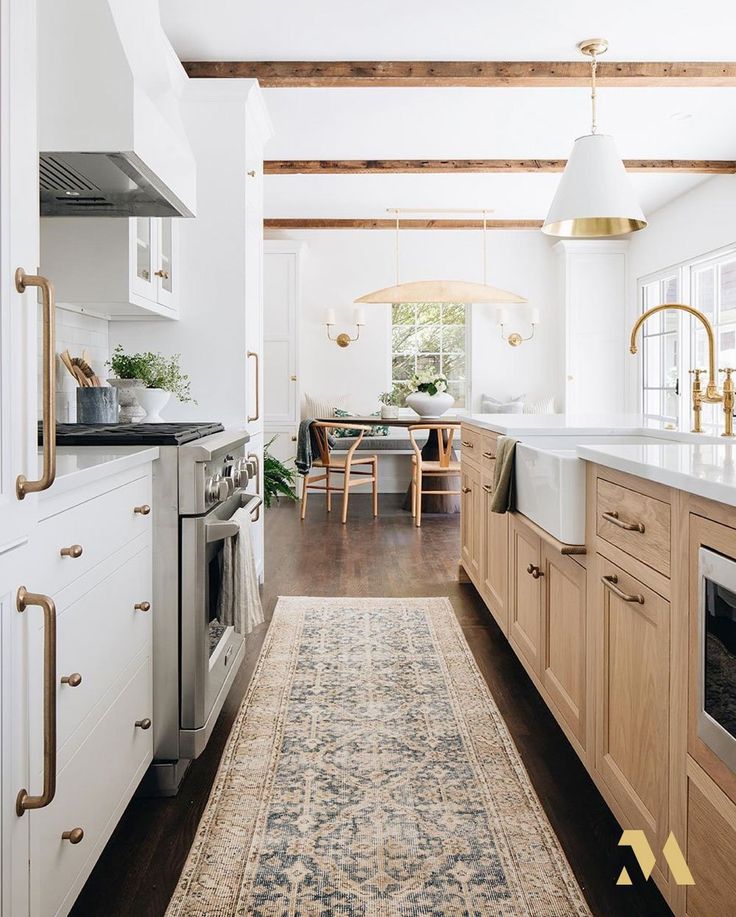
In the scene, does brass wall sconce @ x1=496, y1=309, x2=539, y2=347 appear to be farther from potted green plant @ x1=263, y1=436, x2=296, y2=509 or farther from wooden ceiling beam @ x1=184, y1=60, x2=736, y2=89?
wooden ceiling beam @ x1=184, y1=60, x2=736, y2=89

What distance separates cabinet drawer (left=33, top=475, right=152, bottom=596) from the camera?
122 cm

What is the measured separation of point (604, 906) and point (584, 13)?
11.2 ft

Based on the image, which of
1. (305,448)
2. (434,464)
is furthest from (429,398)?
(305,448)

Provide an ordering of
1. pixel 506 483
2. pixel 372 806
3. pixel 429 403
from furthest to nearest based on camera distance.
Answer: pixel 429 403, pixel 506 483, pixel 372 806

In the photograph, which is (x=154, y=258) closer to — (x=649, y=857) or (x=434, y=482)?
(x=649, y=857)

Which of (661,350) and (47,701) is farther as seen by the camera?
(661,350)

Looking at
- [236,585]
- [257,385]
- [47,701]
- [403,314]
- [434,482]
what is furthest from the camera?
[403,314]

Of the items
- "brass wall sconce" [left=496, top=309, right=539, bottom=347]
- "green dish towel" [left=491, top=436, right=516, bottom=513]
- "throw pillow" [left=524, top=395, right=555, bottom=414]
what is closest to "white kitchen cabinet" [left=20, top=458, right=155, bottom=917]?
"green dish towel" [left=491, top=436, right=516, bottom=513]

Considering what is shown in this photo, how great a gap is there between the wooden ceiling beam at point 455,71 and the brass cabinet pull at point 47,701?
3458 mm

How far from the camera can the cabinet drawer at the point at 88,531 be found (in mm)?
1223

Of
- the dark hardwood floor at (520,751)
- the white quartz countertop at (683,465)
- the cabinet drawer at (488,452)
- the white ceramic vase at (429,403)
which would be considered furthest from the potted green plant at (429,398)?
the white quartz countertop at (683,465)

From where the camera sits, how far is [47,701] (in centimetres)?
107

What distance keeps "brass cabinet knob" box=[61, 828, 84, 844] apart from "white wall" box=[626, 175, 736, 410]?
226 inches

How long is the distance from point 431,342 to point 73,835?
7.13 m
